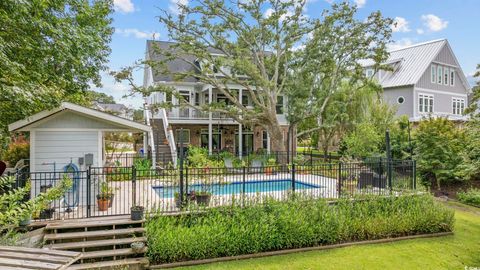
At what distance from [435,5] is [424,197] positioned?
13.9 m

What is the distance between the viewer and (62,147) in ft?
29.1

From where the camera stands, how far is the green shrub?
1236 centimetres

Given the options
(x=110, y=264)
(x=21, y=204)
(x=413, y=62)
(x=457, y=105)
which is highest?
(x=413, y=62)

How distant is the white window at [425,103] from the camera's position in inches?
1051

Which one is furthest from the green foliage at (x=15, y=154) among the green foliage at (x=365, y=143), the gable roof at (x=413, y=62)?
the gable roof at (x=413, y=62)

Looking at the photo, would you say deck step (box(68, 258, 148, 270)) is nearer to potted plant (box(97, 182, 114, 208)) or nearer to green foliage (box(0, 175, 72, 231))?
green foliage (box(0, 175, 72, 231))

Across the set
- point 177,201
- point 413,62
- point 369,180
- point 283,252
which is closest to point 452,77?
point 413,62

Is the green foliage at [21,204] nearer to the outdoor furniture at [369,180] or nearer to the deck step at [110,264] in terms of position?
the deck step at [110,264]

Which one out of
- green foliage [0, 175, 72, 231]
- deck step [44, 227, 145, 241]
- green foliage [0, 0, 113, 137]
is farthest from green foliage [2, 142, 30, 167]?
green foliage [0, 175, 72, 231]

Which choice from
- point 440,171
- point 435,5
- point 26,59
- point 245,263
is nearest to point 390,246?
point 245,263

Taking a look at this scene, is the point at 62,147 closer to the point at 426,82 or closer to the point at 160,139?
the point at 160,139

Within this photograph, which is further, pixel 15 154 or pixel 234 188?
pixel 15 154

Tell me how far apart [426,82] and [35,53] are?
96.0 feet

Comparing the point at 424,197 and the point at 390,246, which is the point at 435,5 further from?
the point at 390,246
